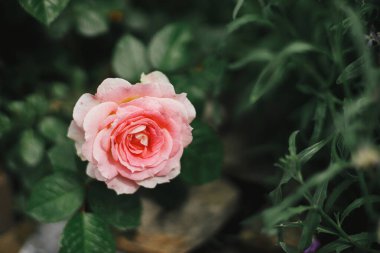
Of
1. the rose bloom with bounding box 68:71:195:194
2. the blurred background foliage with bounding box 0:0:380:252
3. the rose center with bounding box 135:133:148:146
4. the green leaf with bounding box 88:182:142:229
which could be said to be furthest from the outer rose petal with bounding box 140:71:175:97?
the green leaf with bounding box 88:182:142:229

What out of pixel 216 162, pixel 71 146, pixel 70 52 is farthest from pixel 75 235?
pixel 70 52

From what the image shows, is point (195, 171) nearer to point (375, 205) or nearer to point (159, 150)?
point (159, 150)

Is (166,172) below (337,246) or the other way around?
the other way around

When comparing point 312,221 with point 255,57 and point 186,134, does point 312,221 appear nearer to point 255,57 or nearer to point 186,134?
point 186,134

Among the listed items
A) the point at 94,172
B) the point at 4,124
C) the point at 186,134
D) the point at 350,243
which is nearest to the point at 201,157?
the point at 186,134

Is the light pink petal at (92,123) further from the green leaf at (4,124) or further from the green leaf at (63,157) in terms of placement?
the green leaf at (4,124)

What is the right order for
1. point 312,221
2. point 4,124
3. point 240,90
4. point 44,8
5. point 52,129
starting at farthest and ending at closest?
point 240,90 → point 52,129 → point 4,124 → point 44,8 → point 312,221
